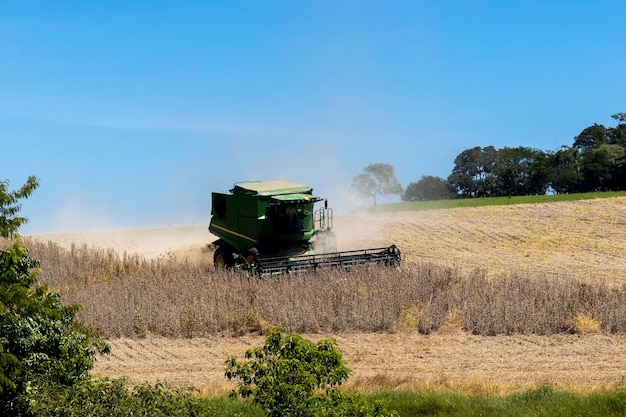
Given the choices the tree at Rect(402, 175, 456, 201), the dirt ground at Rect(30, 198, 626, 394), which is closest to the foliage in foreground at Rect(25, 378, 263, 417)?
the dirt ground at Rect(30, 198, 626, 394)

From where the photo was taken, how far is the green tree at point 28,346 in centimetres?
888

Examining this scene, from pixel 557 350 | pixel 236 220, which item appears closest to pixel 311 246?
pixel 236 220

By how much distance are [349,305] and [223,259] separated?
7.67 m

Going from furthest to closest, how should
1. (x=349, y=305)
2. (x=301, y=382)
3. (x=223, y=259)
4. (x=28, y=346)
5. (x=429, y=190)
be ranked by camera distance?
(x=429, y=190) → (x=223, y=259) → (x=349, y=305) → (x=28, y=346) → (x=301, y=382)

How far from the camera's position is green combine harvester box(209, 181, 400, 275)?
21484 mm

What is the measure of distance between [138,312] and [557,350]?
29.7 ft

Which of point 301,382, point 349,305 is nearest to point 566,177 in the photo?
point 349,305

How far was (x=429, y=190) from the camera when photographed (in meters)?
71.6

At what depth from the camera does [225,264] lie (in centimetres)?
2370

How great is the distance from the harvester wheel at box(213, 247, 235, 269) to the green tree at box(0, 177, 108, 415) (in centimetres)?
1381

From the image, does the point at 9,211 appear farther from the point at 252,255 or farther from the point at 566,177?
the point at 566,177

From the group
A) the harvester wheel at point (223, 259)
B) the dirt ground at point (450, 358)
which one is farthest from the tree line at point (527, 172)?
the harvester wheel at point (223, 259)

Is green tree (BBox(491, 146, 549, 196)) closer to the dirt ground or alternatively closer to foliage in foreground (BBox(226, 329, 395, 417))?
the dirt ground

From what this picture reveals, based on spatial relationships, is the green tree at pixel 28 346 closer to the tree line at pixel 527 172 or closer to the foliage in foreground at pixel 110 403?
the foliage in foreground at pixel 110 403
